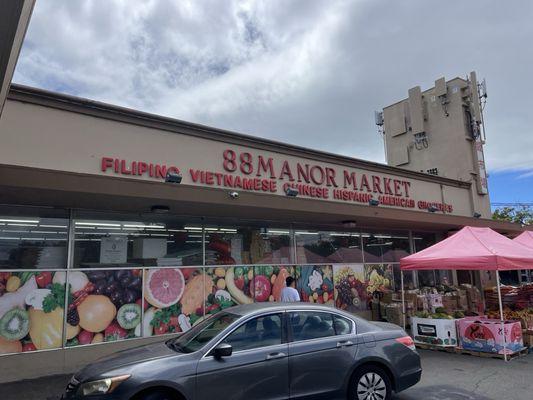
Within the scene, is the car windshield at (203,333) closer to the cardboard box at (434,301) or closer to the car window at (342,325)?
the car window at (342,325)

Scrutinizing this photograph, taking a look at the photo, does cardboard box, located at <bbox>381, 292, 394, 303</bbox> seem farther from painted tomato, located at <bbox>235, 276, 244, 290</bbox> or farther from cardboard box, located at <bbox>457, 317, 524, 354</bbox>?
painted tomato, located at <bbox>235, 276, 244, 290</bbox>

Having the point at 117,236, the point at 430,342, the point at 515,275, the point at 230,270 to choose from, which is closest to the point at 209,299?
the point at 230,270

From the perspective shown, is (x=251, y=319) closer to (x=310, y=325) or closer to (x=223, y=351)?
(x=223, y=351)

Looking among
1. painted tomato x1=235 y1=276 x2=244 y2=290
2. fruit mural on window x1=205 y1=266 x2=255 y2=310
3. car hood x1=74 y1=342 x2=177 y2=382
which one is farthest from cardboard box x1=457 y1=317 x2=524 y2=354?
car hood x1=74 y1=342 x2=177 y2=382

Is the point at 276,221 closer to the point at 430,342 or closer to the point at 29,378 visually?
the point at 430,342

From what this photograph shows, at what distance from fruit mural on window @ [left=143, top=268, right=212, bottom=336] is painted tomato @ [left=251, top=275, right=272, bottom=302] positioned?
4.41 ft

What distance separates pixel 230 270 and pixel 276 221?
206 cm

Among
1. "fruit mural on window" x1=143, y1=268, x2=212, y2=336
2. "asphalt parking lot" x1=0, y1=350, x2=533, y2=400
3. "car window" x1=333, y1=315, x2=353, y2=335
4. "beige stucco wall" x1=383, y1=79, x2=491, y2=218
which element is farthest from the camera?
"beige stucco wall" x1=383, y1=79, x2=491, y2=218

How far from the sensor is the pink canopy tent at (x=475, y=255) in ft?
30.5

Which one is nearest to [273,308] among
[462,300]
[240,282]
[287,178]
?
[240,282]

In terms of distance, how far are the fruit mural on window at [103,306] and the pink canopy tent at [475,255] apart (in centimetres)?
638

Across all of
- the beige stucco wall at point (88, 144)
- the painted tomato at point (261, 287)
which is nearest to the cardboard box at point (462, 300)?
the painted tomato at point (261, 287)

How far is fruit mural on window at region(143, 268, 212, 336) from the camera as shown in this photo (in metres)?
9.52

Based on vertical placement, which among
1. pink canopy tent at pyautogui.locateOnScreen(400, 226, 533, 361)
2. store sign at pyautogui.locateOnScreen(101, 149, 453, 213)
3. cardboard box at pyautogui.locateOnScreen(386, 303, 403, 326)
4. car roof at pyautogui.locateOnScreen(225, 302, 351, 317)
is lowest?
cardboard box at pyautogui.locateOnScreen(386, 303, 403, 326)
